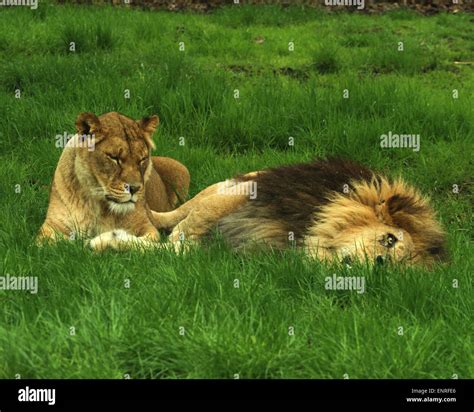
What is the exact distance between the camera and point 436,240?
529 cm

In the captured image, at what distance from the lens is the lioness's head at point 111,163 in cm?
558

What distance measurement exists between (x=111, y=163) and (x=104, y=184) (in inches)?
5.5

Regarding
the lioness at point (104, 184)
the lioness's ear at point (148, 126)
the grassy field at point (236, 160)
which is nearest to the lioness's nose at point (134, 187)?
the lioness at point (104, 184)

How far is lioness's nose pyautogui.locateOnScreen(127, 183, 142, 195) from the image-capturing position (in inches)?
219

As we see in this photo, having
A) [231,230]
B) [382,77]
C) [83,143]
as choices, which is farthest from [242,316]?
[382,77]

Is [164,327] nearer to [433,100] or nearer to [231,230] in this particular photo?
[231,230]

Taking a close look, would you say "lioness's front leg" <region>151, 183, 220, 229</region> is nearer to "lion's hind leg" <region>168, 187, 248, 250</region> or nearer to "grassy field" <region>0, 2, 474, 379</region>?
"lion's hind leg" <region>168, 187, 248, 250</region>

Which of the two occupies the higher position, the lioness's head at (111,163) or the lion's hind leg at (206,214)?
the lioness's head at (111,163)

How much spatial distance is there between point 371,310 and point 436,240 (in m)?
1.29

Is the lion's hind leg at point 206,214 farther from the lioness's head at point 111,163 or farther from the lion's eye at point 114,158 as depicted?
the lion's eye at point 114,158

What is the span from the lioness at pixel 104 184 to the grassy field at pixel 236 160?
11.1 inches

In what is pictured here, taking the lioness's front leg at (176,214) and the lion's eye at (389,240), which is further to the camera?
the lioness's front leg at (176,214)

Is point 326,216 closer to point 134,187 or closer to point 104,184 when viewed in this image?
point 134,187

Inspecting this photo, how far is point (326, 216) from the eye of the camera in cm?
528
